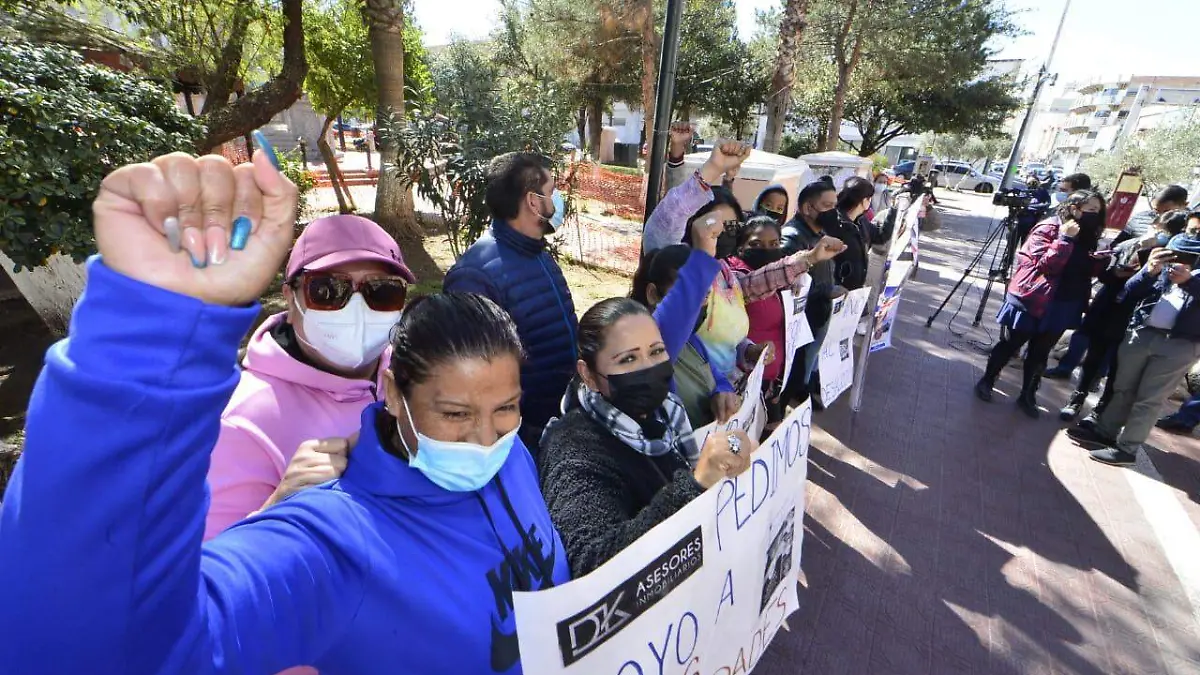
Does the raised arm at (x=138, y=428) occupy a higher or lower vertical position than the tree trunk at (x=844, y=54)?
lower

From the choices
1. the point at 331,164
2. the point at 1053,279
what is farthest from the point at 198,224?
the point at 331,164

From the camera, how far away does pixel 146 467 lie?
1.89ft

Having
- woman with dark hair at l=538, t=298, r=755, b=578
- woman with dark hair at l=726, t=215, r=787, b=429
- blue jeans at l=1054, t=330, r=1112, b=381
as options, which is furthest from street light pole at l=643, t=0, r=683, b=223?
blue jeans at l=1054, t=330, r=1112, b=381

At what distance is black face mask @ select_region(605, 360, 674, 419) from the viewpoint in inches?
73.0

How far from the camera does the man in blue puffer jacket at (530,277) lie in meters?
2.43

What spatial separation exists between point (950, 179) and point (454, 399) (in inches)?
1509

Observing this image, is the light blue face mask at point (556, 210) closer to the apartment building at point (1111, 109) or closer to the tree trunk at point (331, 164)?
the tree trunk at point (331, 164)

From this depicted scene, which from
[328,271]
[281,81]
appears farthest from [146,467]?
[281,81]

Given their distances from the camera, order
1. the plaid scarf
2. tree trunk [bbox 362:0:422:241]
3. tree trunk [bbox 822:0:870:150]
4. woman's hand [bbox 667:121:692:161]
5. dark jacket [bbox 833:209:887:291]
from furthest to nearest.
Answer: tree trunk [bbox 822:0:870:150]
tree trunk [bbox 362:0:422:241]
dark jacket [bbox 833:209:887:291]
woman's hand [bbox 667:121:692:161]
the plaid scarf

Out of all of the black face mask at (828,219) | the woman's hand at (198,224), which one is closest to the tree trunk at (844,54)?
the black face mask at (828,219)

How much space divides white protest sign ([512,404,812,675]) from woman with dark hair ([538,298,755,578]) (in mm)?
89

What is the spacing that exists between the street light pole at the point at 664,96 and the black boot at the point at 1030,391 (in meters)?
4.00

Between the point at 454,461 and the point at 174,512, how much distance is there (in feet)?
1.82

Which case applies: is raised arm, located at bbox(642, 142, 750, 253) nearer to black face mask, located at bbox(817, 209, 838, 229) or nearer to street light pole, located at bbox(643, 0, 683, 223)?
street light pole, located at bbox(643, 0, 683, 223)
